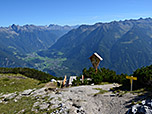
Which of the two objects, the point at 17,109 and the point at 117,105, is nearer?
the point at 117,105

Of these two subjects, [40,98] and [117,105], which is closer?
[117,105]

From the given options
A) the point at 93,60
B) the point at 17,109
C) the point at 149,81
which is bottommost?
the point at 17,109

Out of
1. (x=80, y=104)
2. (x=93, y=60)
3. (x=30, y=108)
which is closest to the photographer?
(x=80, y=104)

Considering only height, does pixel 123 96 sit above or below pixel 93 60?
below

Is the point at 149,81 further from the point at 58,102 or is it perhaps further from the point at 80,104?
the point at 58,102

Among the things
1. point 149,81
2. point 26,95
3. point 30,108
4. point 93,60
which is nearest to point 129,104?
point 149,81

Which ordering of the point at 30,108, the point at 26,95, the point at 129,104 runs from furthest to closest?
the point at 26,95 → the point at 30,108 → the point at 129,104

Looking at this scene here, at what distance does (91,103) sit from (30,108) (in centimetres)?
798

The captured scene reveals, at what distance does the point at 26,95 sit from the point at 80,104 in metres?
13.8

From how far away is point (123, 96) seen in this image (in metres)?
19.4

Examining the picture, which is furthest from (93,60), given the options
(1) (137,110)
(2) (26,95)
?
(1) (137,110)

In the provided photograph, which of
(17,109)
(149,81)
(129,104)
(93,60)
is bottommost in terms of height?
(17,109)

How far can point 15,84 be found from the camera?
4162cm

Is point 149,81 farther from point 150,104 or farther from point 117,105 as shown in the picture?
point 150,104
